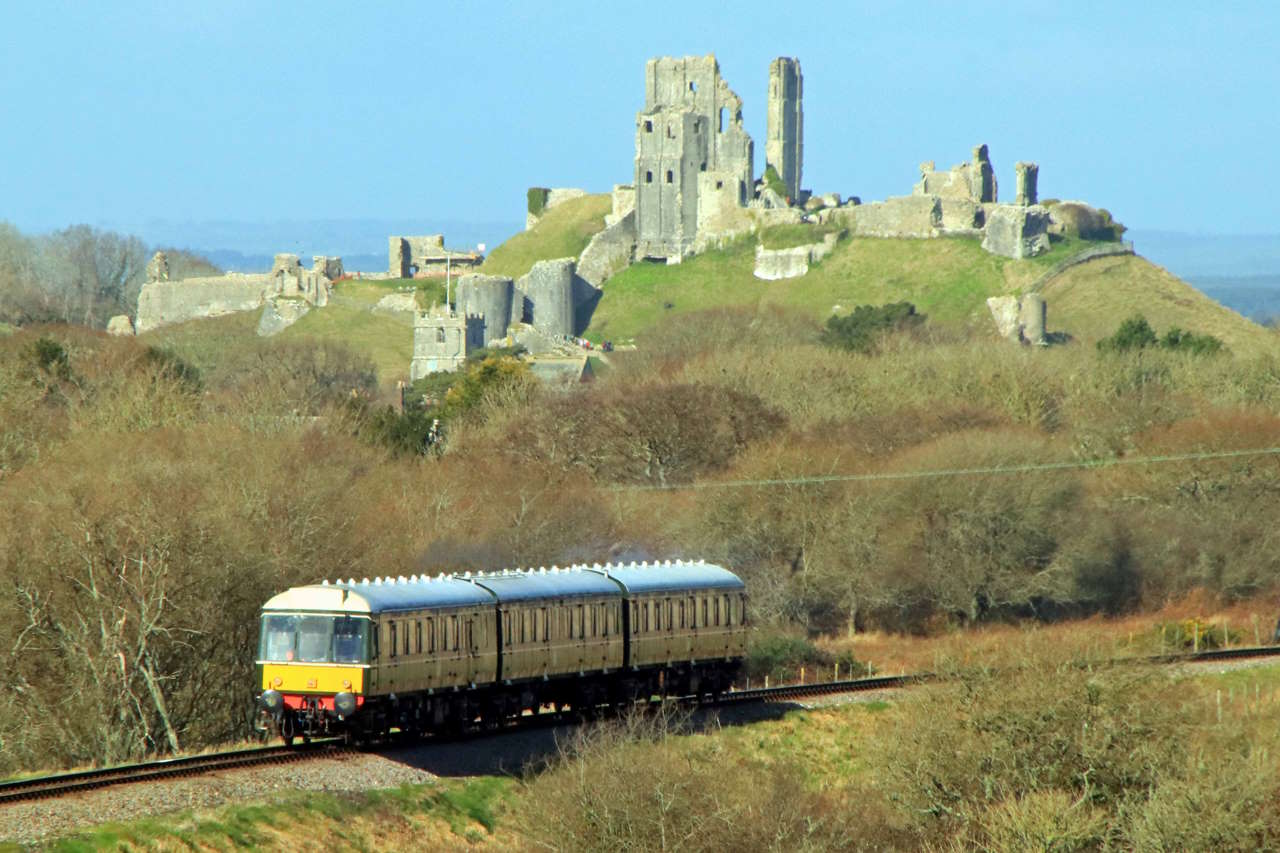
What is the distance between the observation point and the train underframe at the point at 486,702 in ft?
98.1

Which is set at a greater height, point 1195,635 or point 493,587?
point 493,587

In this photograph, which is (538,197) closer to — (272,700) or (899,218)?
(899,218)

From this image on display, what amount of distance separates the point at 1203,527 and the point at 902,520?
9.45 metres

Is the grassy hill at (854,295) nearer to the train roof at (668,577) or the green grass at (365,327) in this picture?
the green grass at (365,327)

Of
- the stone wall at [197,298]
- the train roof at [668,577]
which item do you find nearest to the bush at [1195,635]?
the train roof at [668,577]

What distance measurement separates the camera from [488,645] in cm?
3195

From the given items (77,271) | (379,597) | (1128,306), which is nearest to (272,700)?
(379,597)

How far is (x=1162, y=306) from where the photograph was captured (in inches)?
4345

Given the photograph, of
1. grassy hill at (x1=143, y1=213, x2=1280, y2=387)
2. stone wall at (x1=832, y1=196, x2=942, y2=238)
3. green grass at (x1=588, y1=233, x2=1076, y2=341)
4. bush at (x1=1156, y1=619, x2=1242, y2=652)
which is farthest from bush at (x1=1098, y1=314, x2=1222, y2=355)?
bush at (x1=1156, y1=619, x2=1242, y2=652)

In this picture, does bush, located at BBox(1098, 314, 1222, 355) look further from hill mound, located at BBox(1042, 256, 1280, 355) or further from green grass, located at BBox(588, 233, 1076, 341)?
green grass, located at BBox(588, 233, 1076, 341)

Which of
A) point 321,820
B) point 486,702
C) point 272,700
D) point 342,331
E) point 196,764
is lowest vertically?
point 321,820

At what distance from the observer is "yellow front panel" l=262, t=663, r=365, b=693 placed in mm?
29422

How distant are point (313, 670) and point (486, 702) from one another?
3562mm

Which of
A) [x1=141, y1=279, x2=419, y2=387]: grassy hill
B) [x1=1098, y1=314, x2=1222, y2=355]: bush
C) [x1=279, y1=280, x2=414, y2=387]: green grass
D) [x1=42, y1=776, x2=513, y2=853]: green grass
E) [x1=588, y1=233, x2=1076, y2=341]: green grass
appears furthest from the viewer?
[x1=279, y1=280, x2=414, y2=387]: green grass
